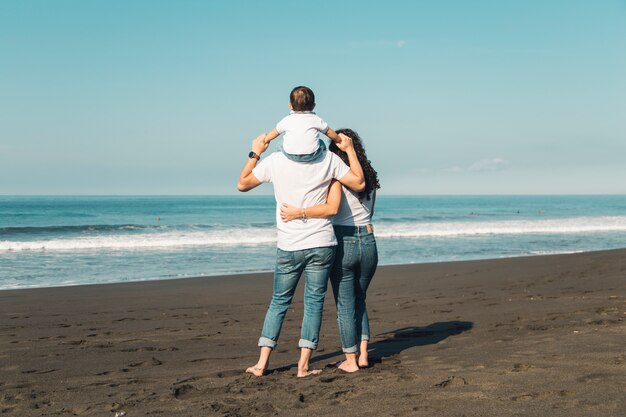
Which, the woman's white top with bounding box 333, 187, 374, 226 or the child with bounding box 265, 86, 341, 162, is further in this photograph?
the woman's white top with bounding box 333, 187, 374, 226

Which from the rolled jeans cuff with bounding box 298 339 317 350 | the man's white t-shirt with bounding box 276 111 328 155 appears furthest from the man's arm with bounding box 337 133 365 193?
the rolled jeans cuff with bounding box 298 339 317 350

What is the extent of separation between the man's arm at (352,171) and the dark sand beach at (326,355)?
131cm

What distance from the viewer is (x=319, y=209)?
14.9 feet

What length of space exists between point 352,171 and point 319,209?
1.20 ft

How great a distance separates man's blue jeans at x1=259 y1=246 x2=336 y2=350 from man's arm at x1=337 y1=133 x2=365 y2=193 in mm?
461

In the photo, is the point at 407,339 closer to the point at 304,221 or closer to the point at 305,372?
the point at 305,372

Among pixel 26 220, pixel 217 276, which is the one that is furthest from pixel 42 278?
pixel 26 220

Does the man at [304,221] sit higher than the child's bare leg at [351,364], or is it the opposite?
the man at [304,221]

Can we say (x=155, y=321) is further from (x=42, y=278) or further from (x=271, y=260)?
(x=271, y=260)

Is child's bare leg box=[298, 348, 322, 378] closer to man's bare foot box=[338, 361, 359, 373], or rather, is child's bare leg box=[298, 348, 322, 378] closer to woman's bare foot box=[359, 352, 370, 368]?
man's bare foot box=[338, 361, 359, 373]

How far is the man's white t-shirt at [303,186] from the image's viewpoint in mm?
4543

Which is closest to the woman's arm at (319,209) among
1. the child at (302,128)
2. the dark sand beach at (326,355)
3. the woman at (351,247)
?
the woman at (351,247)

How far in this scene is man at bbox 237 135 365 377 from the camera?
455cm

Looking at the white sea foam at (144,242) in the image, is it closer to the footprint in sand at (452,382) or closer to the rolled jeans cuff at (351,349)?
the rolled jeans cuff at (351,349)
